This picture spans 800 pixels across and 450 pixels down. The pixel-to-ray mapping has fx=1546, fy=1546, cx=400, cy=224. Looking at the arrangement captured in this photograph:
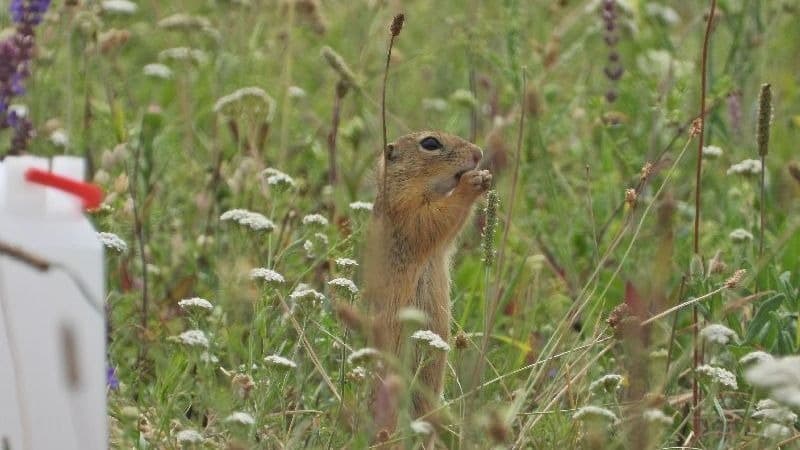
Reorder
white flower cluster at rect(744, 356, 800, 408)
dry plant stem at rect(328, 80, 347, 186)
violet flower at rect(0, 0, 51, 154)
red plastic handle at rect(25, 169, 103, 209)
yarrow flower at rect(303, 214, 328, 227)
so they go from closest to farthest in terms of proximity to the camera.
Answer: white flower cluster at rect(744, 356, 800, 408) → red plastic handle at rect(25, 169, 103, 209) → yarrow flower at rect(303, 214, 328, 227) → violet flower at rect(0, 0, 51, 154) → dry plant stem at rect(328, 80, 347, 186)

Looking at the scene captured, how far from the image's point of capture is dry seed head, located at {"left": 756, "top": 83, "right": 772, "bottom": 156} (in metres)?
3.06

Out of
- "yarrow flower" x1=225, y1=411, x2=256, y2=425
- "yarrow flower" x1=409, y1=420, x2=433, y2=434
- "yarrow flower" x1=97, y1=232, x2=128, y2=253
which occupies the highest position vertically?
"yarrow flower" x1=97, y1=232, x2=128, y2=253

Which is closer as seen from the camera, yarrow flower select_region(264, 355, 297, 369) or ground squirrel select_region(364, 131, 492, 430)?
yarrow flower select_region(264, 355, 297, 369)

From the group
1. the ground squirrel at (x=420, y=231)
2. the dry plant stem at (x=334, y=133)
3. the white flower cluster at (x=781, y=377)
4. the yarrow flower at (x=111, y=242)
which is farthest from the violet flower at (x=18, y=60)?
the white flower cluster at (x=781, y=377)

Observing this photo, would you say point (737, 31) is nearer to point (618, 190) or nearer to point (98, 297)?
point (618, 190)

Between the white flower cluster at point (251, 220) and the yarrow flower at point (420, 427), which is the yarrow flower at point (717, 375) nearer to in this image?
the yarrow flower at point (420, 427)

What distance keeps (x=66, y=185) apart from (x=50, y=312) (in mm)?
193

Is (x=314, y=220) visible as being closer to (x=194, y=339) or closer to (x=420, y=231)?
(x=420, y=231)

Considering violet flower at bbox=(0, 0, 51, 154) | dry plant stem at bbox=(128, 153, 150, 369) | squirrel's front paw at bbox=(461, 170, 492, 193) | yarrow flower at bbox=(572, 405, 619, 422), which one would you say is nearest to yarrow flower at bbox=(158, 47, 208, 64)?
dry plant stem at bbox=(128, 153, 150, 369)

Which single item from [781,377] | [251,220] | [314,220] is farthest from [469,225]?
[781,377]

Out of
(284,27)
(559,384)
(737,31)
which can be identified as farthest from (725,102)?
(559,384)

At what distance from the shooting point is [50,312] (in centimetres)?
231

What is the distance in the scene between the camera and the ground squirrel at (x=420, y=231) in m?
3.46

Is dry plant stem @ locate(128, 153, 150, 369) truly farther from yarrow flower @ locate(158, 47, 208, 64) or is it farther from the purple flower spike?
yarrow flower @ locate(158, 47, 208, 64)
